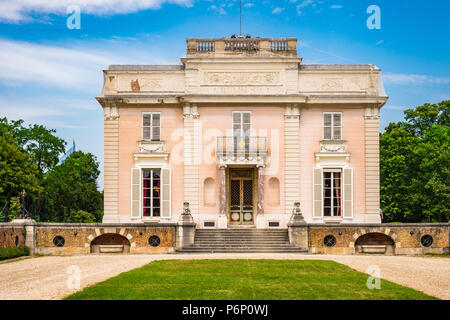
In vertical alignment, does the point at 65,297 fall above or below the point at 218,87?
below

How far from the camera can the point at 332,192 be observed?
27.3 m

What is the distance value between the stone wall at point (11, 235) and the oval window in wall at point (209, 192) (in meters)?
8.65

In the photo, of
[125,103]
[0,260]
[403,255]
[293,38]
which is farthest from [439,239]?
[0,260]

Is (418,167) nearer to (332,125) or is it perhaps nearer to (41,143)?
(332,125)

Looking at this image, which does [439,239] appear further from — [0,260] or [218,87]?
[0,260]

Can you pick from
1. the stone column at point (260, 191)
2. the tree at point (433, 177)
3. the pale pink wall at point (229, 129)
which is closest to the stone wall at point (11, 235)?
the pale pink wall at point (229, 129)

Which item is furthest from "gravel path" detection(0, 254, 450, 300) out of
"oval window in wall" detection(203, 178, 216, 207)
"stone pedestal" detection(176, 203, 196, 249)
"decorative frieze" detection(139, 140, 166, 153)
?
"decorative frieze" detection(139, 140, 166, 153)

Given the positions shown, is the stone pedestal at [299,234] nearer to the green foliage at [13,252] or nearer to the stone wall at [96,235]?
the stone wall at [96,235]

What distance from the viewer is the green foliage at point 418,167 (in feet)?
115

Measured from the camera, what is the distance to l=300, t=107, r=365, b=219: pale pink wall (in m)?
27.3

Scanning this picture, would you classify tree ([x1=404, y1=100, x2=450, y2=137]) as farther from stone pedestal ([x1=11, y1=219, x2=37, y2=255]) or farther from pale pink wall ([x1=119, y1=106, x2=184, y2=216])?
stone pedestal ([x1=11, y1=219, x2=37, y2=255])

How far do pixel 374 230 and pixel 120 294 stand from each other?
15.0 m
